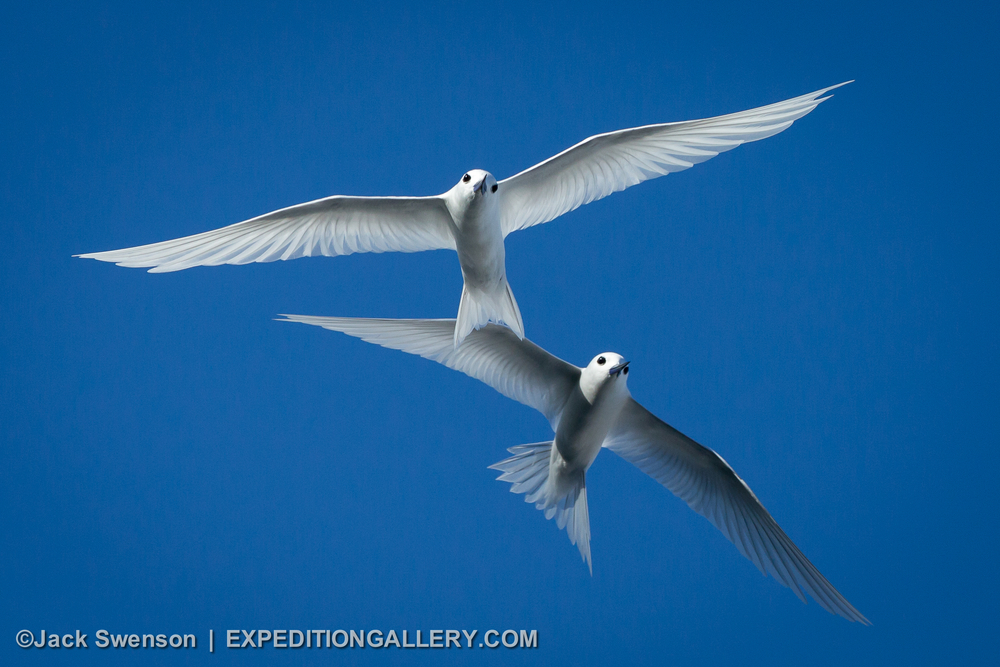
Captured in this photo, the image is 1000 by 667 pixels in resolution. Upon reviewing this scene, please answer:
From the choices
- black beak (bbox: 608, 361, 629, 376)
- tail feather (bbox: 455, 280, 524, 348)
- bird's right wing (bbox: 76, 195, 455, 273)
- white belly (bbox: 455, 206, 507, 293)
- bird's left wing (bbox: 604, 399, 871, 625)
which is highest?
bird's right wing (bbox: 76, 195, 455, 273)

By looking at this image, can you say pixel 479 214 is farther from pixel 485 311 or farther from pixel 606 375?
pixel 606 375

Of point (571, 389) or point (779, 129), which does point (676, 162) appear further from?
point (571, 389)

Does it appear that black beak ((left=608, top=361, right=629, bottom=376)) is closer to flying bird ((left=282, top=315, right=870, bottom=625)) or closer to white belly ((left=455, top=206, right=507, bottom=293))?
flying bird ((left=282, top=315, right=870, bottom=625))

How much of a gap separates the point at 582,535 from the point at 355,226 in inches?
63.9

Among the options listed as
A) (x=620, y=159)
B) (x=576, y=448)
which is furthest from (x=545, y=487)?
(x=620, y=159)

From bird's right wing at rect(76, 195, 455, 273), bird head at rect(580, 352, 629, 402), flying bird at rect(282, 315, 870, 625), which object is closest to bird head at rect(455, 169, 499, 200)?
bird's right wing at rect(76, 195, 455, 273)

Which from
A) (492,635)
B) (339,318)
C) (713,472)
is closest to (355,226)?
(339,318)

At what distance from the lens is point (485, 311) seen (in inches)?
155

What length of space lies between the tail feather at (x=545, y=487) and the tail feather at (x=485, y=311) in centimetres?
74

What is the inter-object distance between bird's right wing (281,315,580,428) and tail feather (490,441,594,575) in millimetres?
202

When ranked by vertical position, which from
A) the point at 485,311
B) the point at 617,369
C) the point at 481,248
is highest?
the point at 481,248

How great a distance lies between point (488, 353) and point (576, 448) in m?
0.57

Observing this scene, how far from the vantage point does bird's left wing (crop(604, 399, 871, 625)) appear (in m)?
4.38

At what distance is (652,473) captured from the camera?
15.2ft
